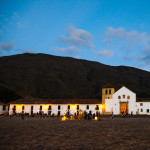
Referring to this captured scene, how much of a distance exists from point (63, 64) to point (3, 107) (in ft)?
328

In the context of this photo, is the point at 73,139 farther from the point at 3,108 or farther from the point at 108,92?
the point at 3,108

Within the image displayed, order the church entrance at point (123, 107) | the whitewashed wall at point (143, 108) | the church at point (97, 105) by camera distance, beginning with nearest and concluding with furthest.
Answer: the whitewashed wall at point (143, 108) → the church at point (97, 105) → the church entrance at point (123, 107)

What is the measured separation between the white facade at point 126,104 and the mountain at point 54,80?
40.5 m

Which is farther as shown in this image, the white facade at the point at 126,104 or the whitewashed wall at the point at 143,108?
the white facade at the point at 126,104

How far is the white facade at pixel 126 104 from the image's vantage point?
61.7 meters

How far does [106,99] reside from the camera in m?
64.1

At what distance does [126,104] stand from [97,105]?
29.8 ft

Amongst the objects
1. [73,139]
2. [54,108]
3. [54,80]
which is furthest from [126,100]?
[54,80]

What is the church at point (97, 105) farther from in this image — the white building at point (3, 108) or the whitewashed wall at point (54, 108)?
the white building at point (3, 108)

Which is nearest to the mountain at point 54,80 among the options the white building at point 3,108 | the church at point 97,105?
the white building at point 3,108

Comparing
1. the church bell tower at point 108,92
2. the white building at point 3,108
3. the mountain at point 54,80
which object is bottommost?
the white building at point 3,108

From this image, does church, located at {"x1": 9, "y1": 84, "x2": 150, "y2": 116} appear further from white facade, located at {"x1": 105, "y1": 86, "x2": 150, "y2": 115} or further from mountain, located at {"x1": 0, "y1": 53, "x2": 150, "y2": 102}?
mountain, located at {"x1": 0, "y1": 53, "x2": 150, "y2": 102}

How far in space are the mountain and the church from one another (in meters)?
24.2

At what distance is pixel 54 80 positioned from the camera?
4798 inches
